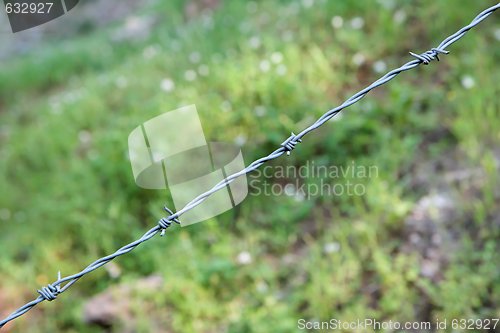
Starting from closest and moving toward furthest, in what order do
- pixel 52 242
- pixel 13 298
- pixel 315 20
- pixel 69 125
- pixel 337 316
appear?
pixel 337 316 < pixel 13 298 < pixel 52 242 < pixel 315 20 < pixel 69 125

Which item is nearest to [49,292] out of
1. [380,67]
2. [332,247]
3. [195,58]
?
[332,247]

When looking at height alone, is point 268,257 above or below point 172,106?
below

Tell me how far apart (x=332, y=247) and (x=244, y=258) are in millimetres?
510

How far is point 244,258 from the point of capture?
115 inches

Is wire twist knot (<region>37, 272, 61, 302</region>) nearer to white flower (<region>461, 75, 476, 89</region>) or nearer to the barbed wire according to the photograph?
the barbed wire

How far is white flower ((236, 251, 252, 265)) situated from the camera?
292cm

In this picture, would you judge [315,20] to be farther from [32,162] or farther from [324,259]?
[32,162]

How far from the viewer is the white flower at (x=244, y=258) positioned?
115 inches

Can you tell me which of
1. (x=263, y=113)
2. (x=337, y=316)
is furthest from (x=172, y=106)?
(x=337, y=316)

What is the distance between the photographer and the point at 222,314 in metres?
2.73

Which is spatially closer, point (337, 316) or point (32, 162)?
point (337, 316)

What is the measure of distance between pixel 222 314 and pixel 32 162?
3.15m

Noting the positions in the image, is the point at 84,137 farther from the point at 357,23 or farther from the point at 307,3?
the point at 357,23

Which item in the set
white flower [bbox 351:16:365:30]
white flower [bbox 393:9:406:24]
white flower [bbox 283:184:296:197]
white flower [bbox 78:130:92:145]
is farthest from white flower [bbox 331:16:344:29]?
white flower [bbox 78:130:92:145]
